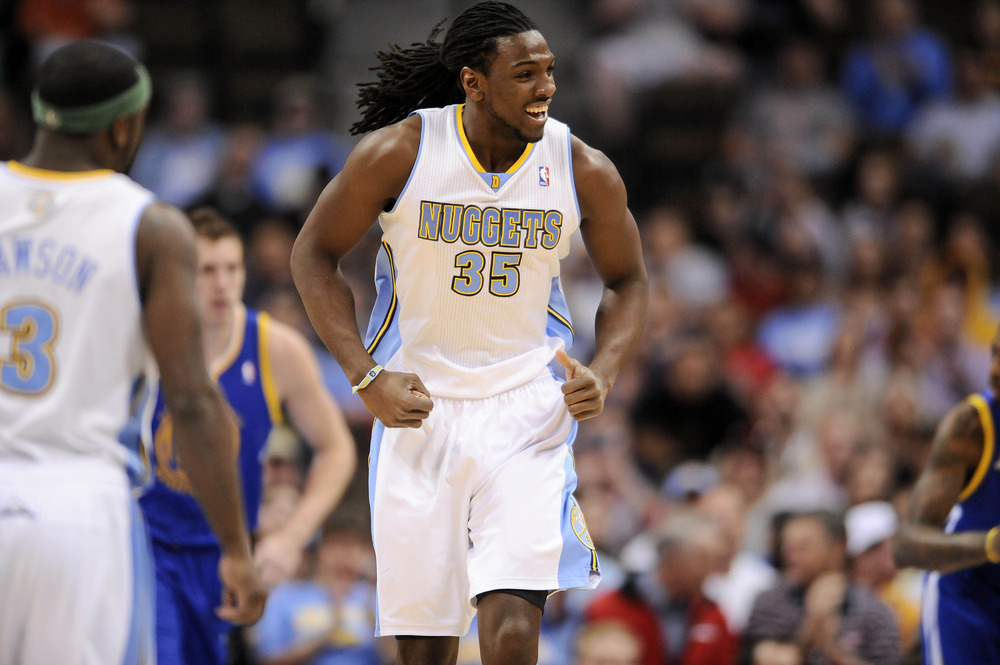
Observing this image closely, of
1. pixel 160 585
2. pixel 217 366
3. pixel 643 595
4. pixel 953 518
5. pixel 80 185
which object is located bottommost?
pixel 643 595

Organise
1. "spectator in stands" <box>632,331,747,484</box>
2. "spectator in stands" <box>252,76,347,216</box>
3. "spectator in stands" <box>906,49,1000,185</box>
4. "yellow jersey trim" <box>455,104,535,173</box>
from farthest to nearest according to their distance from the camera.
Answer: "spectator in stands" <box>906,49,1000,185</box>, "spectator in stands" <box>252,76,347,216</box>, "spectator in stands" <box>632,331,747,484</box>, "yellow jersey trim" <box>455,104,535,173</box>

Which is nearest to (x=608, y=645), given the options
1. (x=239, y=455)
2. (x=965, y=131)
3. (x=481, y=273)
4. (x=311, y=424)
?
(x=311, y=424)

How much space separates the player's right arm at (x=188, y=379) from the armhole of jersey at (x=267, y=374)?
Result: 231 cm

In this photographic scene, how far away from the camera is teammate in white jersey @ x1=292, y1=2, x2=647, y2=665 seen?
4.55 metres

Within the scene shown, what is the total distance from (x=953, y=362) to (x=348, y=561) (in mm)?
5826

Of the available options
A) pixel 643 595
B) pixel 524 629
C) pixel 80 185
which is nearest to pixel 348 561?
pixel 643 595

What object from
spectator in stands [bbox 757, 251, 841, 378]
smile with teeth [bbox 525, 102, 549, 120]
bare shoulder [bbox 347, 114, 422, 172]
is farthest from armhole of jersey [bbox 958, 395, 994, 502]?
spectator in stands [bbox 757, 251, 841, 378]

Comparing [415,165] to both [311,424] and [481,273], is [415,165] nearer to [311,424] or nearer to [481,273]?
[481,273]

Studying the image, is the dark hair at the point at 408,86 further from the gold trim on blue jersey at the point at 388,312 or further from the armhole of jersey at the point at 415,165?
the gold trim on blue jersey at the point at 388,312

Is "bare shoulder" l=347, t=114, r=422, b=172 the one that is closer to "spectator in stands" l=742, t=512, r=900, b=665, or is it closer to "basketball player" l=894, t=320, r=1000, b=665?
"basketball player" l=894, t=320, r=1000, b=665

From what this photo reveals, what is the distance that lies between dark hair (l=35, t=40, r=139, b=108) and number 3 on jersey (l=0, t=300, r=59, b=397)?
0.59m

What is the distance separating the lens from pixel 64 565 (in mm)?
3406

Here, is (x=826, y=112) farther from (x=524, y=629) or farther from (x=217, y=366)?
(x=524, y=629)

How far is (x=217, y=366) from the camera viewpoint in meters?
5.88
